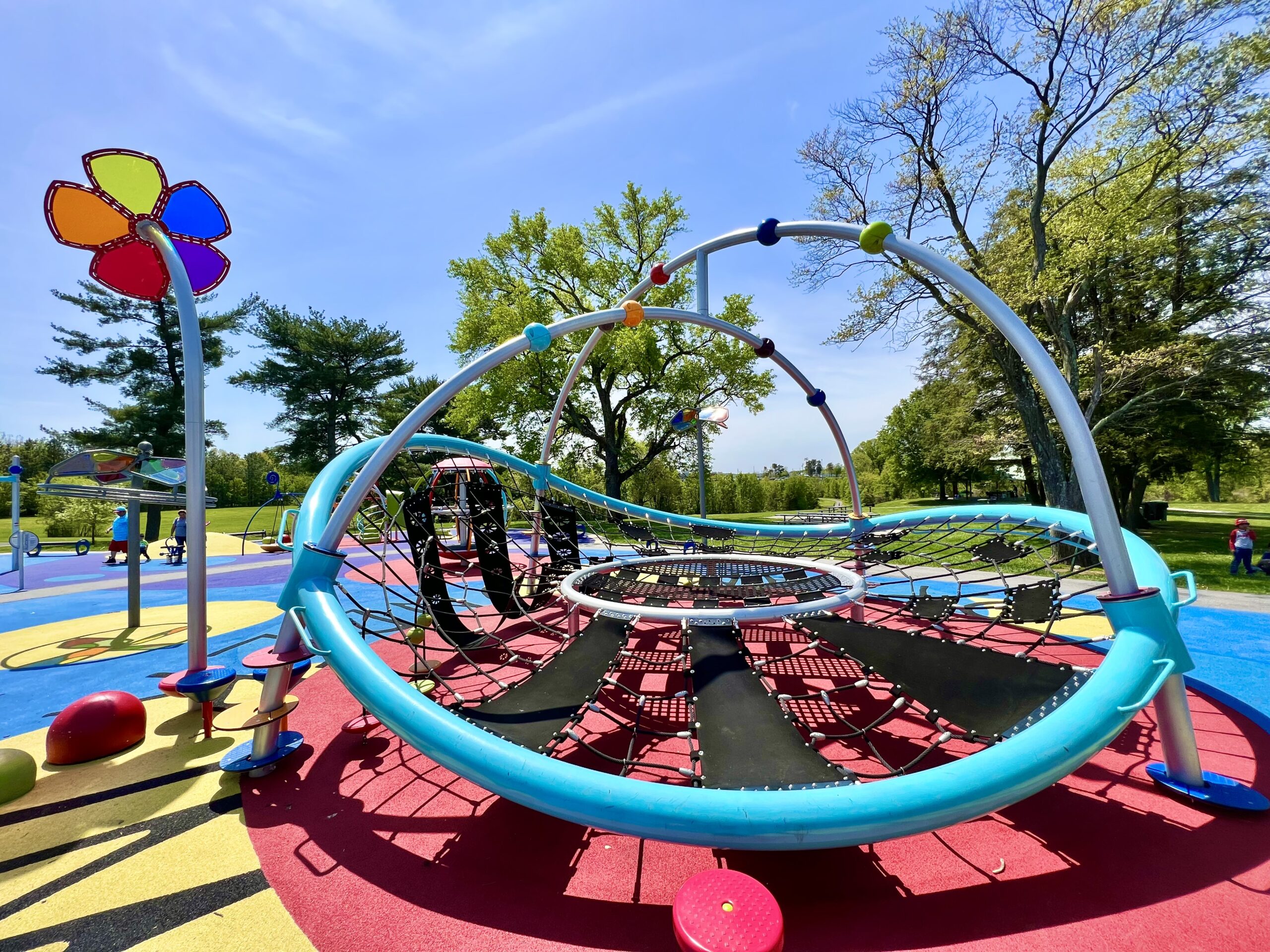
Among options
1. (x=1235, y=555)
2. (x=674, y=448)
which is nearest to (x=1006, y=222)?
(x=1235, y=555)

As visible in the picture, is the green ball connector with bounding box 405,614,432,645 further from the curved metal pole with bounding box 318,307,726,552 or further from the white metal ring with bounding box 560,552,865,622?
the curved metal pole with bounding box 318,307,726,552

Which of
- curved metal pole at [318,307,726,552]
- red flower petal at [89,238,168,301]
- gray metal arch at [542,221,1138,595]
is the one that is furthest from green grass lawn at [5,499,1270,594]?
red flower petal at [89,238,168,301]

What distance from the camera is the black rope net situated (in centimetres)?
260

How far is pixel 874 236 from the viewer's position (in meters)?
2.98

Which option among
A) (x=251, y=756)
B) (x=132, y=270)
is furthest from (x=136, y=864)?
(x=132, y=270)

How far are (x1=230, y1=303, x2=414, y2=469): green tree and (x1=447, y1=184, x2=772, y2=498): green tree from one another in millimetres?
13131

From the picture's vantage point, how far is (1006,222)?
1442 centimetres

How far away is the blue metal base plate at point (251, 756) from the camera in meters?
3.05

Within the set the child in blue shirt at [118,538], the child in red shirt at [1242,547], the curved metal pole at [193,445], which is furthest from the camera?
the child in blue shirt at [118,538]

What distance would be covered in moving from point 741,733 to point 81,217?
6136mm

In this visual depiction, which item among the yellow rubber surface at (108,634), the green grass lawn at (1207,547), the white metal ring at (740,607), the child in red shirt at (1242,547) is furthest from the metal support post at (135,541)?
the child in red shirt at (1242,547)

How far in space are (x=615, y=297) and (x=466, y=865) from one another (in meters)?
21.4

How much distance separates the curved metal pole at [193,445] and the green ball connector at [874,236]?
14.8 feet

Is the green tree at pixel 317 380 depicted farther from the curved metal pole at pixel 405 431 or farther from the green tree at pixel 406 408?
the curved metal pole at pixel 405 431
